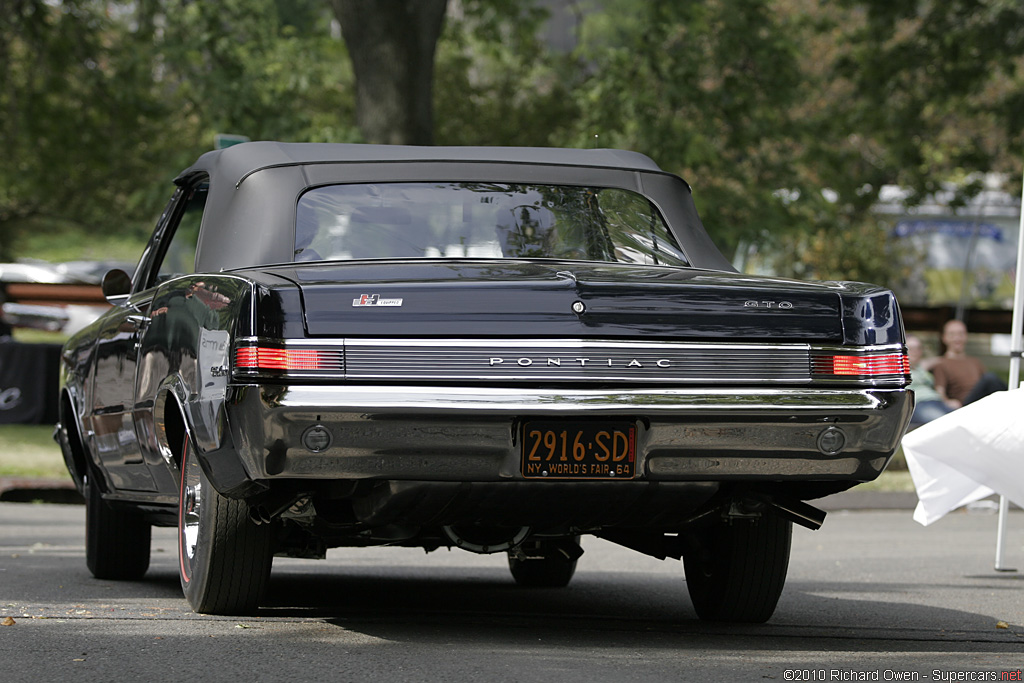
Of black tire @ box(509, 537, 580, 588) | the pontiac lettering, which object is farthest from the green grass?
the pontiac lettering

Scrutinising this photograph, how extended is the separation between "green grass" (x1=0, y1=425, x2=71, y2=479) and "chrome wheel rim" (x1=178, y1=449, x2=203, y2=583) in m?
8.68

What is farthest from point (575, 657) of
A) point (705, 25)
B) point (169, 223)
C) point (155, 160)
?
point (155, 160)

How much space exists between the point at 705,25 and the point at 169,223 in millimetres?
14059

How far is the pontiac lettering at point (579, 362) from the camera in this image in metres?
4.70

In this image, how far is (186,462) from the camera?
5574 millimetres

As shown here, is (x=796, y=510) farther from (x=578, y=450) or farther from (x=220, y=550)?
(x=220, y=550)

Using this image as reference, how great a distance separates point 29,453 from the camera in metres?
15.2

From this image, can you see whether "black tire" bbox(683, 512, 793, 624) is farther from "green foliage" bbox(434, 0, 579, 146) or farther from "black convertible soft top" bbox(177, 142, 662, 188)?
"green foliage" bbox(434, 0, 579, 146)

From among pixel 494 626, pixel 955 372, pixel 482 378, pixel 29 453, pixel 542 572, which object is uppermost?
pixel 482 378

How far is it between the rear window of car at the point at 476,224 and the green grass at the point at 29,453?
9127 mm

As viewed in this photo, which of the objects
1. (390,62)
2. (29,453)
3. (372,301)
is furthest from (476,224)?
(390,62)

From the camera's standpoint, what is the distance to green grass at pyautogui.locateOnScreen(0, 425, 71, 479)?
14.2 metres

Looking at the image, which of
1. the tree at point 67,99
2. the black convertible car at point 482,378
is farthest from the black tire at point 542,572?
the tree at point 67,99

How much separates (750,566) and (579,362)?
61.4 inches
